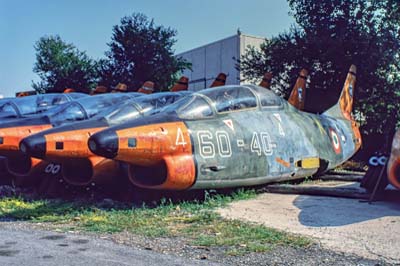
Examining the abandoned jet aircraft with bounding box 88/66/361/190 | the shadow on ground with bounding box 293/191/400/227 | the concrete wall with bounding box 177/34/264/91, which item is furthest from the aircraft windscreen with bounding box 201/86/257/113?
the concrete wall with bounding box 177/34/264/91

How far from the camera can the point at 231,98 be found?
29.0 feet

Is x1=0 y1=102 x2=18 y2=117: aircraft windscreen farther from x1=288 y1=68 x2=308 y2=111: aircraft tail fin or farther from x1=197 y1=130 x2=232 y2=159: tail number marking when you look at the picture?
x1=288 y1=68 x2=308 y2=111: aircraft tail fin

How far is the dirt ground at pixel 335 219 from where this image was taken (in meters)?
5.27

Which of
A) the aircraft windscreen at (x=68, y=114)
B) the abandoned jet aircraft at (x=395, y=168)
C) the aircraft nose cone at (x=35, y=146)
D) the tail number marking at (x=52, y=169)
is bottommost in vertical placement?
the tail number marking at (x=52, y=169)

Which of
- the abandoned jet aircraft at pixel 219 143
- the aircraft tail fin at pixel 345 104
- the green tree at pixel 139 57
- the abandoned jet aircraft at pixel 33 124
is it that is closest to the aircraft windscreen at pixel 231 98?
the abandoned jet aircraft at pixel 219 143

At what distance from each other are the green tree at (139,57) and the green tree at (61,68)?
2013 millimetres

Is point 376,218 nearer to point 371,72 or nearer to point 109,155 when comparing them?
point 109,155

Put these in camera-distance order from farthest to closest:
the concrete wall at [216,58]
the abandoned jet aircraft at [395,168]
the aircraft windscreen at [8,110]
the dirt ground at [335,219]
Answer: the concrete wall at [216,58], the aircraft windscreen at [8,110], the abandoned jet aircraft at [395,168], the dirt ground at [335,219]

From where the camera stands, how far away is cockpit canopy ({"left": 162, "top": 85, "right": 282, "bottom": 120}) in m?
8.29

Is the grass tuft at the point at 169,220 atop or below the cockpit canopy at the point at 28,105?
below

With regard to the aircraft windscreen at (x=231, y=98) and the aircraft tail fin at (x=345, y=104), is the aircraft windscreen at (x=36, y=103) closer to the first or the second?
the aircraft windscreen at (x=231, y=98)

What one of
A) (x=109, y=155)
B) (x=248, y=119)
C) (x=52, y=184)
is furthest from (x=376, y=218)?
(x=52, y=184)

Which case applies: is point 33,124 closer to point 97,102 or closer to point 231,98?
point 97,102

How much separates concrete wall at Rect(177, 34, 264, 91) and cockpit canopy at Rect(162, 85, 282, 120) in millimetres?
19980
